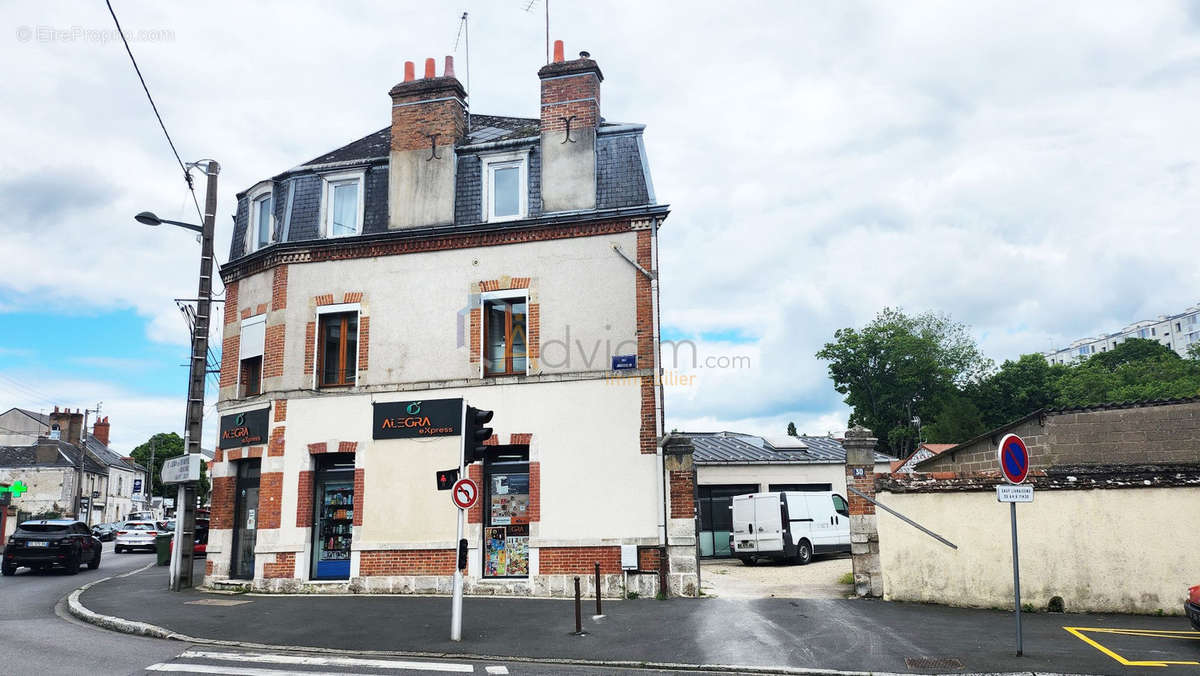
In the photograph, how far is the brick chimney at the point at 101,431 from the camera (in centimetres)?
7369

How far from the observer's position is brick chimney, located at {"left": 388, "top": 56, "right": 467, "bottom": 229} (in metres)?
17.6

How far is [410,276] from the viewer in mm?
17297

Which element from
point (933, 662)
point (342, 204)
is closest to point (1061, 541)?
point (933, 662)

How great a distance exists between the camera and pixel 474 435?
11664mm

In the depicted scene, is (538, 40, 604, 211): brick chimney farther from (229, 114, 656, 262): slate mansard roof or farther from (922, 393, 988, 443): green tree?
(922, 393, 988, 443): green tree

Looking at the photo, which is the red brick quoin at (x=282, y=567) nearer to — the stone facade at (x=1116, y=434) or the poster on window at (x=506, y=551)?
the poster on window at (x=506, y=551)

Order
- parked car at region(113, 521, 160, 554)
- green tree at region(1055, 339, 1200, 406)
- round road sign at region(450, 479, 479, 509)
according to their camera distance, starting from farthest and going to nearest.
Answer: green tree at region(1055, 339, 1200, 406)
parked car at region(113, 521, 160, 554)
round road sign at region(450, 479, 479, 509)

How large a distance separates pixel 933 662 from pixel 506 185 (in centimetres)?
1211

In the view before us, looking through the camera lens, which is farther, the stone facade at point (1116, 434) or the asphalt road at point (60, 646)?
the stone facade at point (1116, 434)

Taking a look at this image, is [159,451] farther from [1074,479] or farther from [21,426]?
[1074,479]

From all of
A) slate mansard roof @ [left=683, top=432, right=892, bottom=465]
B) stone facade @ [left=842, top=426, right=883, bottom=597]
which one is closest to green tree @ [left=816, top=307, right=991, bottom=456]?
slate mansard roof @ [left=683, top=432, right=892, bottom=465]

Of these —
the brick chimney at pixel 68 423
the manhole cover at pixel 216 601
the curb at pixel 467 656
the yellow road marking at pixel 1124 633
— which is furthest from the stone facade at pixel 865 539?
the brick chimney at pixel 68 423

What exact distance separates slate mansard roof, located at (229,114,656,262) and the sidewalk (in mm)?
7688

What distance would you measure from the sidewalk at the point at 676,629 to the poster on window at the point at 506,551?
79cm
